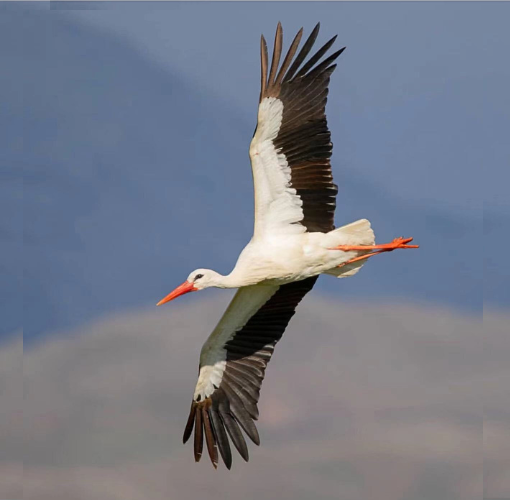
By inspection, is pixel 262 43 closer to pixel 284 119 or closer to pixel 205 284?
pixel 284 119

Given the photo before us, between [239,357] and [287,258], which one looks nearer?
[287,258]

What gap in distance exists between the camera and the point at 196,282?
13.5m

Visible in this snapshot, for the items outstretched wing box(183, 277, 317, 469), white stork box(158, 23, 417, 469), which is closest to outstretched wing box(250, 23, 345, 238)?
white stork box(158, 23, 417, 469)

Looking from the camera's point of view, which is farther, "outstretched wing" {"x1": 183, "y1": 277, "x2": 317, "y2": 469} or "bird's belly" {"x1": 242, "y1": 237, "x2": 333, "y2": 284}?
"outstretched wing" {"x1": 183, "y1": 277, "x2": 317, "y2": 469}

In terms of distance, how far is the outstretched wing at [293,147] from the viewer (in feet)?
42.6

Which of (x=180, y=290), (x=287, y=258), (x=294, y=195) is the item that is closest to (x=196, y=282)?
(x=180, y=290)

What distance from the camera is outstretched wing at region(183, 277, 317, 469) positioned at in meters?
14.1

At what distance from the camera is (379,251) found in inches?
529

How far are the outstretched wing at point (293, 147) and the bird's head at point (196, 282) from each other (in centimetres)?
77

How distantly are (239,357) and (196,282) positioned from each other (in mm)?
1428

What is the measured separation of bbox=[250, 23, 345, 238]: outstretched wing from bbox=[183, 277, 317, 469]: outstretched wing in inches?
49.6

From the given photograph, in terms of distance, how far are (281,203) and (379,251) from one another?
4.52 ft

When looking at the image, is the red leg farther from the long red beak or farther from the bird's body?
the long red beak

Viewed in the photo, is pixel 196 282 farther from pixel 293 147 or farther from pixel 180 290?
pixel 293 147
